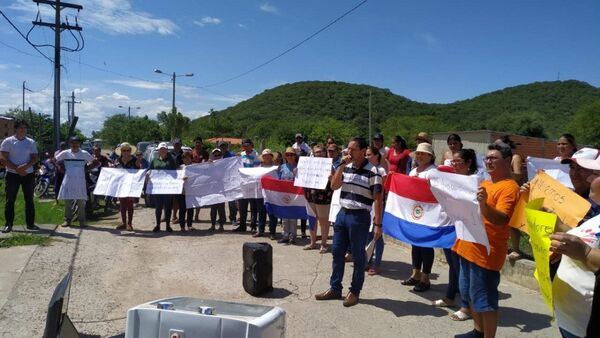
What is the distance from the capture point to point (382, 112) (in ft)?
343

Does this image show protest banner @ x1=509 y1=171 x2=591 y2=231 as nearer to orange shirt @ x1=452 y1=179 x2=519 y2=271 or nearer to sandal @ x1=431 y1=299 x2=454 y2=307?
orange shirt @ x1=452 y1=179 x2=519 y2=271

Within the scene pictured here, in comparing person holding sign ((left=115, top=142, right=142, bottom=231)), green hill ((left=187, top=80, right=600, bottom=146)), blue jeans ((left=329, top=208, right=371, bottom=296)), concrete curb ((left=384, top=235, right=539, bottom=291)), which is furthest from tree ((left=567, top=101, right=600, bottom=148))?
blue jeans ((left=329, top=208, right=371, bottom=296))

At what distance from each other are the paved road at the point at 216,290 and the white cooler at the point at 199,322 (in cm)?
251

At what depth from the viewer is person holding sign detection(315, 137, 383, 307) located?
5.76m

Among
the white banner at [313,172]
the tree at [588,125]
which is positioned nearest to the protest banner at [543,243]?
the white banner at [313,172]

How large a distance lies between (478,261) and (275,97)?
119669 mm

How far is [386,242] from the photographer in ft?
32.5

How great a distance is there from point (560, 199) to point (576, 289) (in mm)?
959

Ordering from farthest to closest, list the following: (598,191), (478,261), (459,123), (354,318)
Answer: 1. (459,123)
2. (354,318)
3. (478,261)
4. (598,191)

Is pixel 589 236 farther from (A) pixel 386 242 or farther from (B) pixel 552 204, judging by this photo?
(A) pixel 386 242

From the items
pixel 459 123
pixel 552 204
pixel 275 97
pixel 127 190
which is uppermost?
pixel 275 97

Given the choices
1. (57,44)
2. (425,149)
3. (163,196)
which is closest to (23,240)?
(163,196)

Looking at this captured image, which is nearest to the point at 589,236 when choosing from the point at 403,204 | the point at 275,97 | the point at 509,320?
the point at 509,320

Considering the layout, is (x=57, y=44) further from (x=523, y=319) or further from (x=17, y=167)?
(x=523, y=319)
